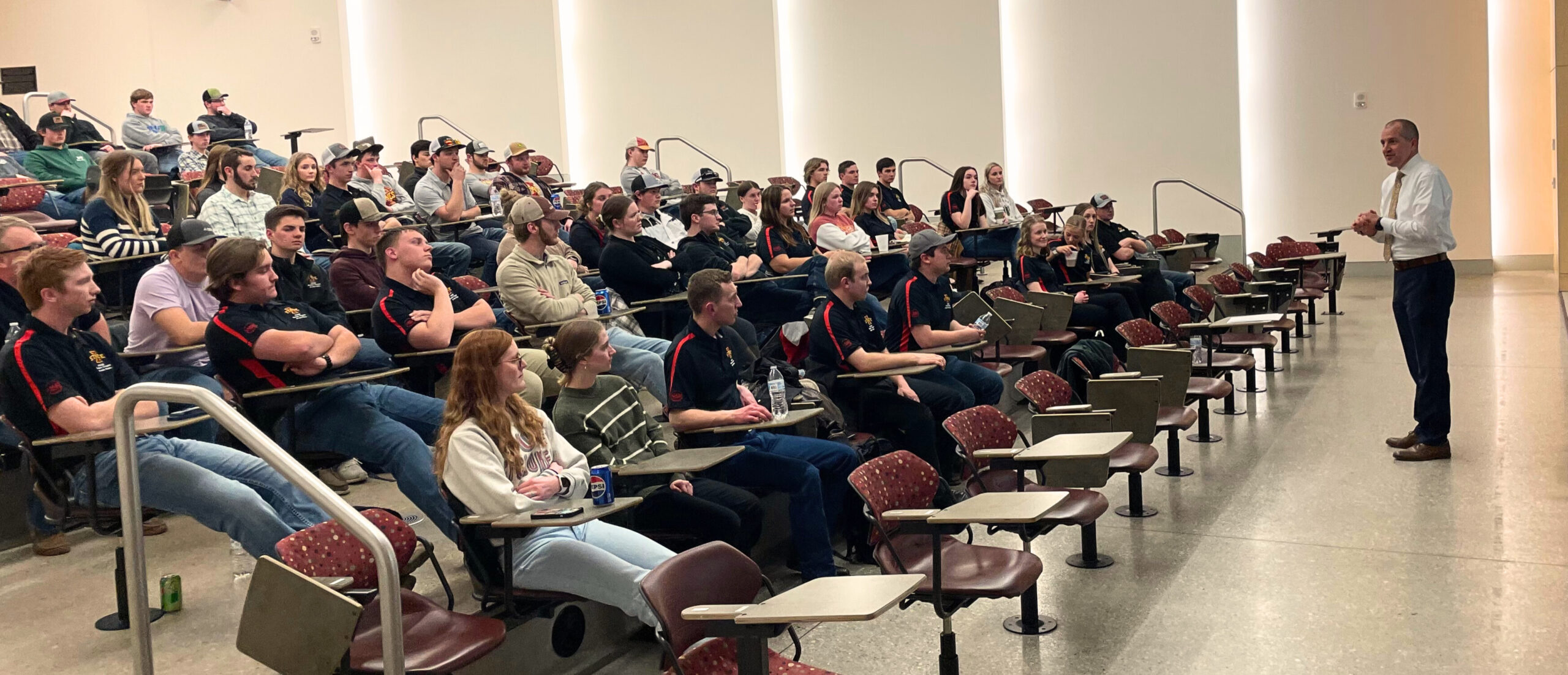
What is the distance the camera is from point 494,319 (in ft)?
19.2

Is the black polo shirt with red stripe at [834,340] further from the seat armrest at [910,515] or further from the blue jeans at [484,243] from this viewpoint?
the blue jeans at [484,243]

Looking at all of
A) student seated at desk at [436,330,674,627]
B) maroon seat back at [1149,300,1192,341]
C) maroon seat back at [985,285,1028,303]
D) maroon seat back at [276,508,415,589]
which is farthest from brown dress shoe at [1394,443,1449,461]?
maroon seat back at [276,508,415,589]

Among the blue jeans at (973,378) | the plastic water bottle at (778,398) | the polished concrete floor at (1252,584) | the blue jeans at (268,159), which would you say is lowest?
the polished concrete floor at (1252,584)

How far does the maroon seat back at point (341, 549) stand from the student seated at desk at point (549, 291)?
110 inches

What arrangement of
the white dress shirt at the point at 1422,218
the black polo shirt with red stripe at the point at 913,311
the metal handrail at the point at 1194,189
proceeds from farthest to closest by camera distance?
the metal handrail at the point at 1194,189 → the black polo shirt with red stripe at the point at 913,311 → the white dress shirt at the point at 1422,218

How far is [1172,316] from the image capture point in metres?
8.25

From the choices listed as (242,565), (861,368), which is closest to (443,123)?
(861,368)

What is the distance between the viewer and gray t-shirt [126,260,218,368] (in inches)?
194

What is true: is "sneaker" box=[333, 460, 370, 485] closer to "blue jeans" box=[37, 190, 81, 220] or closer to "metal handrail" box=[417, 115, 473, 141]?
"blue jeans" box=[37, 190, 81, 220]

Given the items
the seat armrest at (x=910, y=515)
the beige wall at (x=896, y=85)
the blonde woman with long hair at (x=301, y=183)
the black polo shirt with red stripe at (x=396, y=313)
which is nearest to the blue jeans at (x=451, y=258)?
the blonde woman with long hair at (x=301, y=183)

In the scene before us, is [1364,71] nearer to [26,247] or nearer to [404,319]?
[404,319]

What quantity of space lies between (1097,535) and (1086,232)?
457 cm

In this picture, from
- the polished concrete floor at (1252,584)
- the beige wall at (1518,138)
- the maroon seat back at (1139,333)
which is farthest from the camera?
the beige wall at (1518,138)

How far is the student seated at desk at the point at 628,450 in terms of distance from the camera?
440 centimetres
